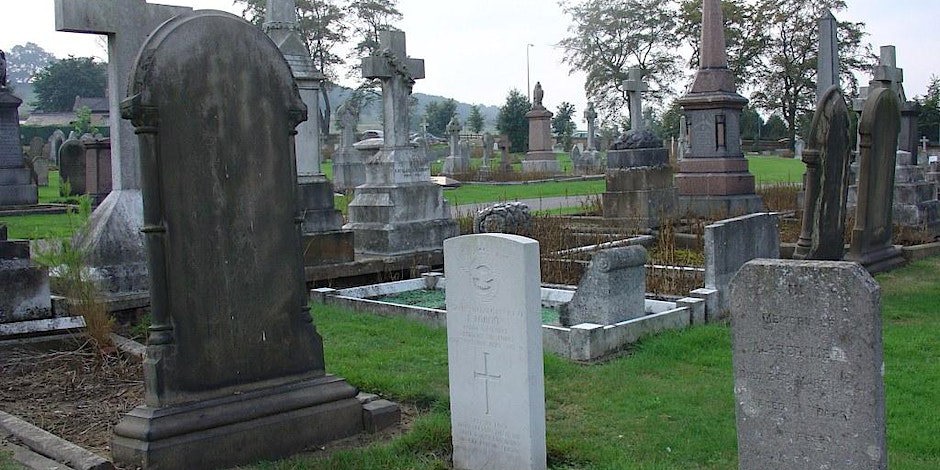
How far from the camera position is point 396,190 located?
11.6 meters

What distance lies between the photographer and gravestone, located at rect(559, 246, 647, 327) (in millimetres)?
7812

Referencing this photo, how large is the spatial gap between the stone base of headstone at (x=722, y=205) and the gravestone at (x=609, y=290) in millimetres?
8338

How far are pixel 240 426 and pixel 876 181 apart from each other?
8.79 metres

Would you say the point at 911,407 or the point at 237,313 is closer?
the point at 237,313

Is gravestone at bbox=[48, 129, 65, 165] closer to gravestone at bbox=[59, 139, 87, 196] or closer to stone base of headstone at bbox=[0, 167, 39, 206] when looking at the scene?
gravestone at bbox=[59, 139, 87, 196]

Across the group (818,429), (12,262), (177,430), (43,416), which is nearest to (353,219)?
(12,262)

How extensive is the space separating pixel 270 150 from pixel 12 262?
3.42 metres

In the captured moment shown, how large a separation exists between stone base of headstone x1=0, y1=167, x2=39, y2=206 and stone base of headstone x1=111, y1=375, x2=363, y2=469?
1904 cm

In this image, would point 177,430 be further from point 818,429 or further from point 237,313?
point 818,429

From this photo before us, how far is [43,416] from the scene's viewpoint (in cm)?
580

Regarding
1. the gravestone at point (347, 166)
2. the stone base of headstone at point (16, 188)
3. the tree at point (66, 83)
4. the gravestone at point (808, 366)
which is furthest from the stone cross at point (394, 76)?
the tree at point (66, 83)

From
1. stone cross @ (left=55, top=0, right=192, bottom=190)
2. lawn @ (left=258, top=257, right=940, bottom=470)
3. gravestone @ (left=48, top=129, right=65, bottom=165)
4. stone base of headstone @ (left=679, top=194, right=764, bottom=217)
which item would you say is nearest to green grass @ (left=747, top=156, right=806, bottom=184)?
stone base of headstone @ (left=679, top=194, right=764, bottom=217)

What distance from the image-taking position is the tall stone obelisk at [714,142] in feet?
54.7

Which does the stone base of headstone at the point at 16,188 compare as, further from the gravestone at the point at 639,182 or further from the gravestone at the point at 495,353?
→ the gravestone at the point at 495,353
